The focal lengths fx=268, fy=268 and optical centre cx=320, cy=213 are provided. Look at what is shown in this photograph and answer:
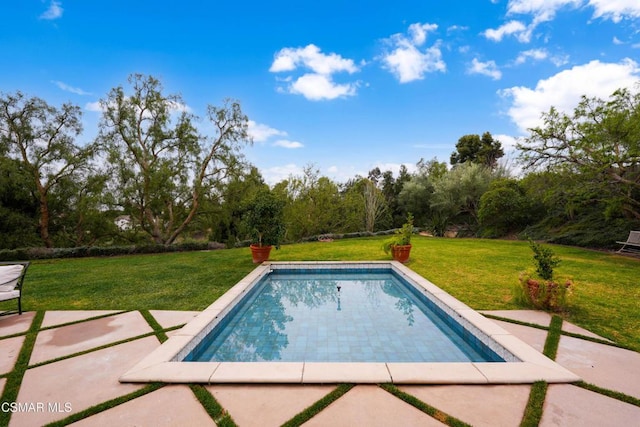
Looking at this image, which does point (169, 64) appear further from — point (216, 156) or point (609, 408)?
point (609, 408)

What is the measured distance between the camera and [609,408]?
2129mm

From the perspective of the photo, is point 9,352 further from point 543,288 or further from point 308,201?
point 308,201

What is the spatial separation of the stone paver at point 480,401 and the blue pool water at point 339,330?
Answer: 982 mm

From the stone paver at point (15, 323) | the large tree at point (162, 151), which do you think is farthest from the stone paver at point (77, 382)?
the large tree at point (162, 151)

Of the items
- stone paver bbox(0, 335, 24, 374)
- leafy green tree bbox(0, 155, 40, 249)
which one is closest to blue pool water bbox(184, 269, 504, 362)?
stone paver bbox(0, 335, 24, 374)

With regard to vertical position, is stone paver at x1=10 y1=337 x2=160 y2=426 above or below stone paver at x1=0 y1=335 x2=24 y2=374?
above

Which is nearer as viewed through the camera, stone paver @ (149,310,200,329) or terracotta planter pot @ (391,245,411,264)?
stone paver @ (149,310,200,329)

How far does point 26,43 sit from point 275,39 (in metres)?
8.49

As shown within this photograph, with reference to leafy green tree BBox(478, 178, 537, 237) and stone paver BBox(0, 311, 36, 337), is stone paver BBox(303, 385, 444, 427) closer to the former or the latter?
stone paver BBox(0, 311, 36, 337)

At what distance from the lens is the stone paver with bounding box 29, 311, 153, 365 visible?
310 cm

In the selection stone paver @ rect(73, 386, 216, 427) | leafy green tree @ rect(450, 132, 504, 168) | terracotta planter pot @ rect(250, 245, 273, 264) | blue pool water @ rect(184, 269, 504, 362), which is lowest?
blue pool water @ rect(184, 269, 504, 362)

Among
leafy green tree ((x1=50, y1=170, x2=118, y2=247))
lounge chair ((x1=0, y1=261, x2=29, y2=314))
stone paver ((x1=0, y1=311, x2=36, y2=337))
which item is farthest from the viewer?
leafy green tree ((x1=50, y1=170, x2=118, y2=247))

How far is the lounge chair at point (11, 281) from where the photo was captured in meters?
4.05

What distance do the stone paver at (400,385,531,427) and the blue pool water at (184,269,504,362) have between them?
982 mm
